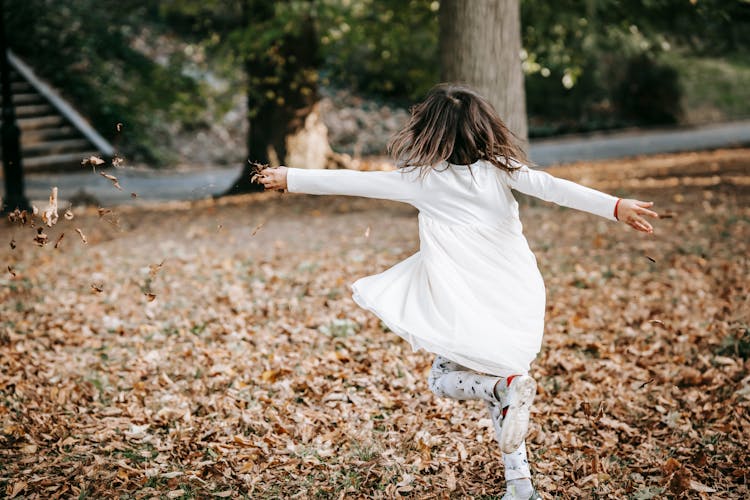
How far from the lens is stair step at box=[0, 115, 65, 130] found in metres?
15.9

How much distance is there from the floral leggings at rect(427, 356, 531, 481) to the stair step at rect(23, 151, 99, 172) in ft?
44.0

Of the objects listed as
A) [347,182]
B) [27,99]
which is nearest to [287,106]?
[27,99]

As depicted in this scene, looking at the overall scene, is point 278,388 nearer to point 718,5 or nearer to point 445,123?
point 445,123

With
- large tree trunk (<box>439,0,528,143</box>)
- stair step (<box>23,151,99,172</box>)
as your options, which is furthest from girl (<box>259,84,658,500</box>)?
stair step (<box>23,151,99,172</box>)

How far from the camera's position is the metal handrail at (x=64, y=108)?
16.3 m

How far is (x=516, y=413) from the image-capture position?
9.43ft

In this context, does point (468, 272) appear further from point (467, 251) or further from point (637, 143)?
point (637, 143)

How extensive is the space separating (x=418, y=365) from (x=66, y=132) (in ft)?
45.5

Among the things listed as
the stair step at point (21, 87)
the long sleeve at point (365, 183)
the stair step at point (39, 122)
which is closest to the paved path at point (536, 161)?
the stair step at point (39, 122)

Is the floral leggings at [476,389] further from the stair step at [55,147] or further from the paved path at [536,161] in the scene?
the stair step at [55,147]

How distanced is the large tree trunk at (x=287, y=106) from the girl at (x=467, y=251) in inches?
346

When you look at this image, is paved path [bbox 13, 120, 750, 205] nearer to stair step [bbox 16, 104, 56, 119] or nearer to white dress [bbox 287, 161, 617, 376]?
stair step [bbox 16, 104, 56, 119]

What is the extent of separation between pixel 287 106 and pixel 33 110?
787 centimetres

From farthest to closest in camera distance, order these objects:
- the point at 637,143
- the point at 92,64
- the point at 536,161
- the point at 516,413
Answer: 1. the point at 637,143
2. the point at 92,64
3. the point at 536,161
4. the point at 516,413
